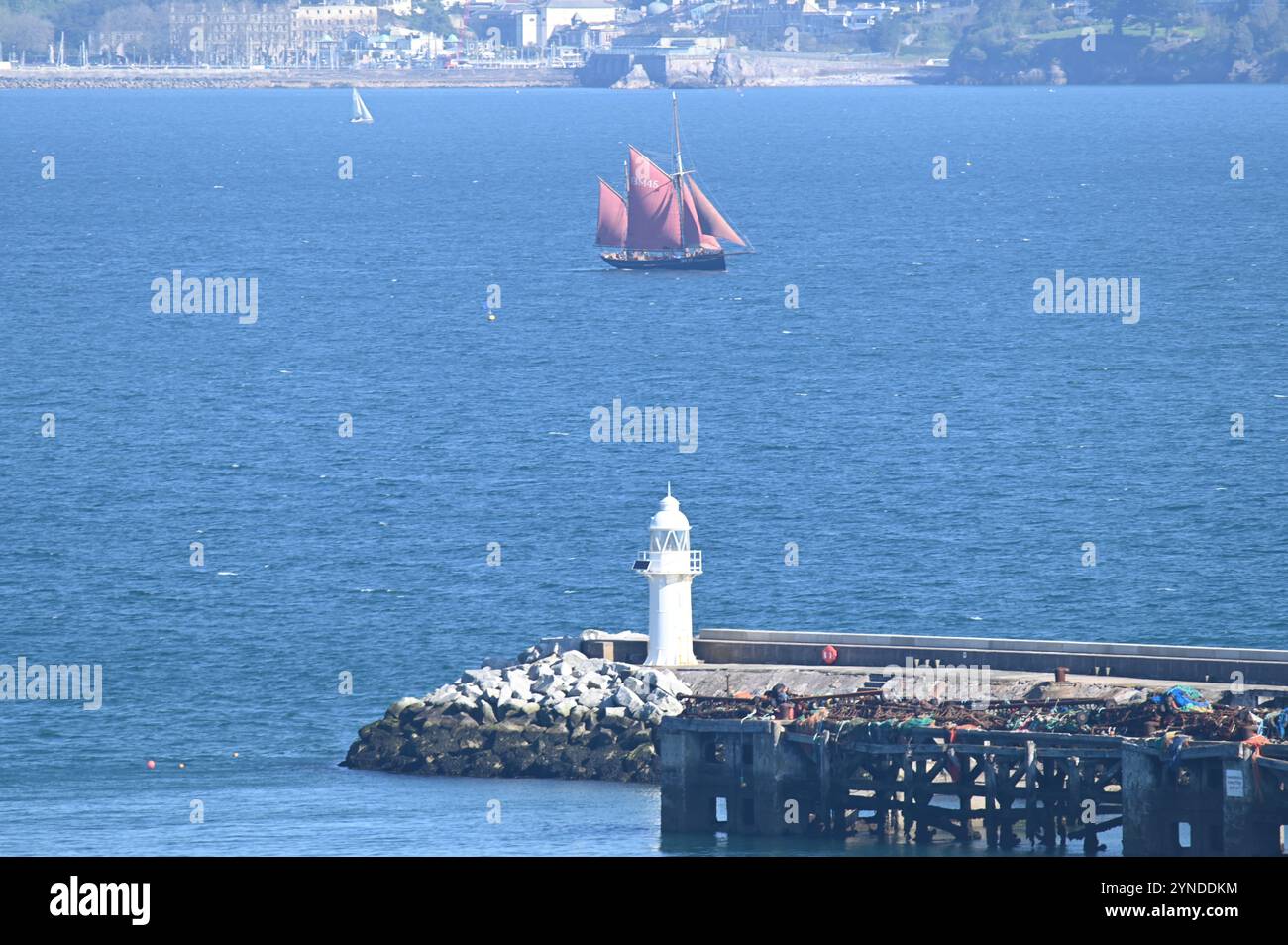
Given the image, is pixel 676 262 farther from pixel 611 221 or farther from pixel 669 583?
pixel 669 583

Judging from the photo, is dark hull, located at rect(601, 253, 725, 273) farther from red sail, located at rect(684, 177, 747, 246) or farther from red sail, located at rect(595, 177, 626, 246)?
red sail, located at rect(684, 177, 747, 246)

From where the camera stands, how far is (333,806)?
159 ft

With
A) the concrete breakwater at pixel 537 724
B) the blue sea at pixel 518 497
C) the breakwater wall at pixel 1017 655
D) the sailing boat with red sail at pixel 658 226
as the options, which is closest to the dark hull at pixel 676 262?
the sailing boat with red sail at pixel 658 226

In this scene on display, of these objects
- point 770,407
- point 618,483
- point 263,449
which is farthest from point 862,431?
point 263,449

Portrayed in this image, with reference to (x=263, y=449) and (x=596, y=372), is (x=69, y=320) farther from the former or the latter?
(x=263, y=449)

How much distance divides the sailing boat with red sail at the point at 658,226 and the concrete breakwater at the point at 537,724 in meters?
119

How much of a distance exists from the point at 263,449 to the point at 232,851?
54.0m

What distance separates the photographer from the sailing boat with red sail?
171250 millimetres

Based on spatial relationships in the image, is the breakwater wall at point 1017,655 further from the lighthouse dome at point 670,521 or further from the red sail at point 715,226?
the red sail at point 715,226

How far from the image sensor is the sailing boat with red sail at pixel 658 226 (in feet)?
562

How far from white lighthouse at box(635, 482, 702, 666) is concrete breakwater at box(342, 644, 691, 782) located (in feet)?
2.33

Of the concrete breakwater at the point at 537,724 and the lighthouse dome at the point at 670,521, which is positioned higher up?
the lighthouse dome at the point at 670,521

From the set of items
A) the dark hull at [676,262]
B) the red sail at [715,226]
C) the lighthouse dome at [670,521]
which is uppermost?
the red sail at [715,226]

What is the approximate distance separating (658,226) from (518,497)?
9079 cm
